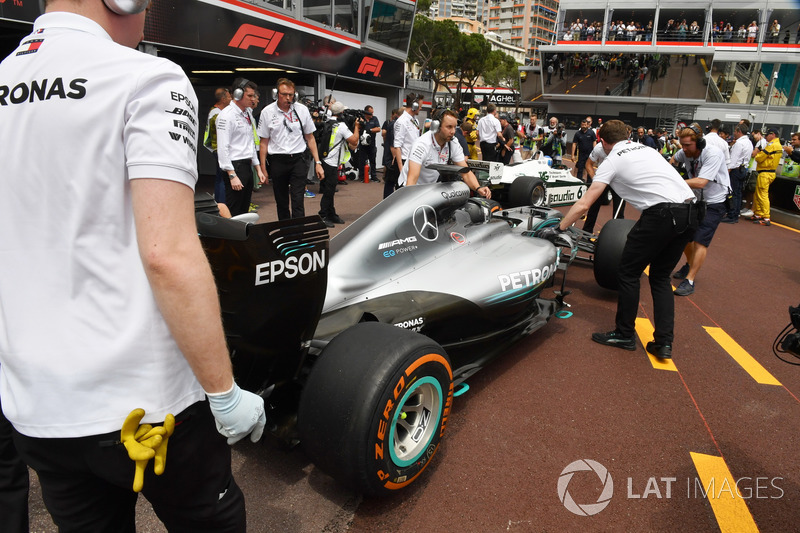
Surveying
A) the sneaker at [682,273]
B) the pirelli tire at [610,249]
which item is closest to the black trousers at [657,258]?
the pirelli tire at [610,249]

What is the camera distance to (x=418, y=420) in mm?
2332

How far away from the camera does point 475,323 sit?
3.05 metres

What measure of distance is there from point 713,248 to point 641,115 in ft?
131

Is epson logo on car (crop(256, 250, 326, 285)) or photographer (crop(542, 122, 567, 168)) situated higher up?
photographer (crop(542, 122, 567, 168))

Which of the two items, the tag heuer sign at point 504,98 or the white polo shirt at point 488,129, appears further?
the tag heuer sign at point 504,98

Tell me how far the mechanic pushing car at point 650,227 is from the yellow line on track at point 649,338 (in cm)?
5

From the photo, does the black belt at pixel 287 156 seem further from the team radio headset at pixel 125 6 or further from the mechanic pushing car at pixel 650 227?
the team radio headset at pixel 125 6

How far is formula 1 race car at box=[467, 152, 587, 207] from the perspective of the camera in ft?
23.7

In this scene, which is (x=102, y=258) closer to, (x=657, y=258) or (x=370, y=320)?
(x=370, y=320)

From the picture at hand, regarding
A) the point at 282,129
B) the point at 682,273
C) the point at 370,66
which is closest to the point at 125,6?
the point at 282,129

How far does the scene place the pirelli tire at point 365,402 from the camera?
194cm

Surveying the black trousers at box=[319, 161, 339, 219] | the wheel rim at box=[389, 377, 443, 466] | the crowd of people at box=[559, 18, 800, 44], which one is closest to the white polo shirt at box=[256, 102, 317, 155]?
the black trousers at box=[319, 161, 339, 219]

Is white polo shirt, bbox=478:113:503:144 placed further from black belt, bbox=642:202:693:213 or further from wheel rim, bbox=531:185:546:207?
black belt, bbox=642:202:693:213

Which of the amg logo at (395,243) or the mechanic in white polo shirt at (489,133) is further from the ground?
the mechanic in white polo shirt at (489,133)
